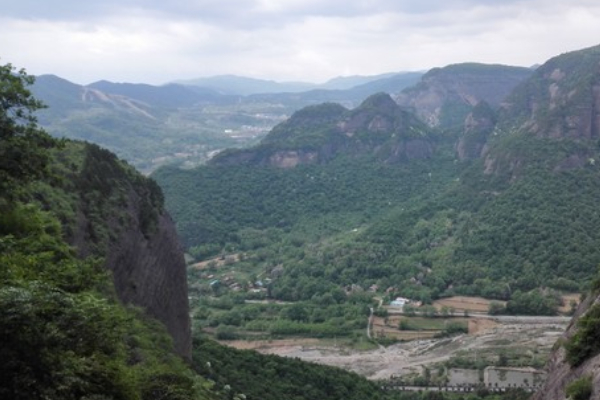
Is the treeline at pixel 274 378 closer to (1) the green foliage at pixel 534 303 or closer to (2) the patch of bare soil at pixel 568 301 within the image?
(2) the patch of bare soil at pixel 568 301

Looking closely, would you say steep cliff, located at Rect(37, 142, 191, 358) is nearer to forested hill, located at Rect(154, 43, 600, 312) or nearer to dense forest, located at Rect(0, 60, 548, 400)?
dense forest, located at Rect(0, 60, 548, 400)

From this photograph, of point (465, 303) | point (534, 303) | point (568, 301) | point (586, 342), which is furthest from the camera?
point (465, 303)

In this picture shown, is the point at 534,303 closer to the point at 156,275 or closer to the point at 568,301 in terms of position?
the point at 568,301

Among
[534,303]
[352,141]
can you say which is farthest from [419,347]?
[352,141]

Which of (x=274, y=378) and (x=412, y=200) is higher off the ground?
(x=274, y=378)

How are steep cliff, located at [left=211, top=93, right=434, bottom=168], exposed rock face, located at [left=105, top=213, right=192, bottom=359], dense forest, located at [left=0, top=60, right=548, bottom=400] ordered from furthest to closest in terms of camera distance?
steep cliff, located at [left=211, top=93, right=434, bottom=168] < exposed rock face, located at [left=105, top=213, right=192, bottom=359] < dense forest, located at [left=0, top=60, right=548, bottom=400]

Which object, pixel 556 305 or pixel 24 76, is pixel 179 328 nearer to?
pixel 24 76

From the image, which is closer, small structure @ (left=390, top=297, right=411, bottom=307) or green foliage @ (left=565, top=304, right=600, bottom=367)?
green foliage @ (left=565, top=304, right=600, bottom=367)

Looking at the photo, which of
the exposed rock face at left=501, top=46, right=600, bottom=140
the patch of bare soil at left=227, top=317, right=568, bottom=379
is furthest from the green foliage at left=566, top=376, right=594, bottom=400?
the exposed rock face at left=501, top=46, right=600, bottom=140
